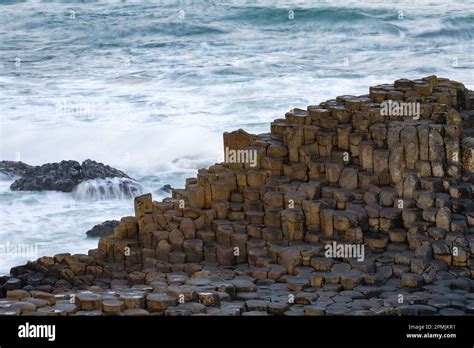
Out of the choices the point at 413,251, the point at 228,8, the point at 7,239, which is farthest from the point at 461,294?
the point at 228,8

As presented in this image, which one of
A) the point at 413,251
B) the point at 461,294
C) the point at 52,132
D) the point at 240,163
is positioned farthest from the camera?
the point at 52,132

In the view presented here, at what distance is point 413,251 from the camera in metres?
16.9

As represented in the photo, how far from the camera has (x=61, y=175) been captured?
87.0 ft

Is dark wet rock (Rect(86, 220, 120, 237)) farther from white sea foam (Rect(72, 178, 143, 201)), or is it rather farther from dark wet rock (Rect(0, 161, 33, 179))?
dark wet rock (Rect(0, 161, 33, 179))

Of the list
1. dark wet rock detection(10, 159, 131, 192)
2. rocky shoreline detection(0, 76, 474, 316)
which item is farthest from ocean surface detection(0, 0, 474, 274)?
rocky shoreline detection(0, 76, 474, 316)

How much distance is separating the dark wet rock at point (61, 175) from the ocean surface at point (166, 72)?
0.94 ft

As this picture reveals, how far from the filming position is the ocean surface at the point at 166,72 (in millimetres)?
28594

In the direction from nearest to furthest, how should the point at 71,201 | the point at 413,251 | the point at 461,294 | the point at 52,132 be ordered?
the point at 461,294, the point at 413,251, the point at 71,201, the point at 52,132

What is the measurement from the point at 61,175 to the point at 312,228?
33.7ft

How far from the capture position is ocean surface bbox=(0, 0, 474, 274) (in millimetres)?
28594

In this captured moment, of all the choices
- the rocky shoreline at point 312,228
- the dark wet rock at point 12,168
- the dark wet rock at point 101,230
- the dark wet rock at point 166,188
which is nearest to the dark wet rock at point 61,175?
the dark wet rock at point 12,168

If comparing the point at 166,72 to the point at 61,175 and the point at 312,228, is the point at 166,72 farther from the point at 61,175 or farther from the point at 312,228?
the point at 312,228
